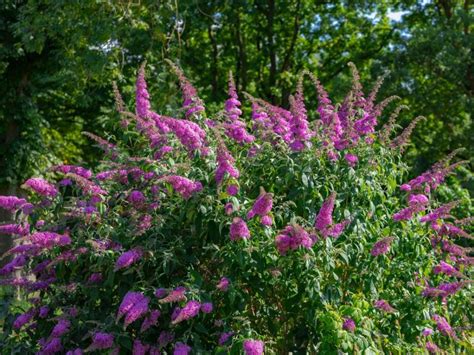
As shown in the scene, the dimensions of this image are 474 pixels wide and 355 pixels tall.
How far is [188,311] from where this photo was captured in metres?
3.92

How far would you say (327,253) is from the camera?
4.27 metres

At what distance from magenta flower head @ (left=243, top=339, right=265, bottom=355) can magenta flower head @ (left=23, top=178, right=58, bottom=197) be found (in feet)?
5.78

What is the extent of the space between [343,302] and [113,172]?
5.73ft

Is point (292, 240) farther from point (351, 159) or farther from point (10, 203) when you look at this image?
point (10, 203)

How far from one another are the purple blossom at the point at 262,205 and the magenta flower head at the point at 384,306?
1.00m

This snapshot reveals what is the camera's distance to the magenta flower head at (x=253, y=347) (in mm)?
3941

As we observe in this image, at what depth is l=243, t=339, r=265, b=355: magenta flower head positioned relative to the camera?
12.9 ft

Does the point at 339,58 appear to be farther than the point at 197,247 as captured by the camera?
Yes

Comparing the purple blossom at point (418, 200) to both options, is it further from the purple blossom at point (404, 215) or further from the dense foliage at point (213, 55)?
the dense foliage at point (213, 55)

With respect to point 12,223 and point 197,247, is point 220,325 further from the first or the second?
point 12,223

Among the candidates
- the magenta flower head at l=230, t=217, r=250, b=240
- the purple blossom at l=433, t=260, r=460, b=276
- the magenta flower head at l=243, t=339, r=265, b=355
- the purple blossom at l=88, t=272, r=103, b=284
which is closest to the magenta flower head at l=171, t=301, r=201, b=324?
the magenta flower head at l=243, t=339, r=265, b=355

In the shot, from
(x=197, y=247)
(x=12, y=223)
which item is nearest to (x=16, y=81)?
(x=12, y=223)

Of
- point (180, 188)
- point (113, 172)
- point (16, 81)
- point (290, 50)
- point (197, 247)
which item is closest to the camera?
point (180, 188)

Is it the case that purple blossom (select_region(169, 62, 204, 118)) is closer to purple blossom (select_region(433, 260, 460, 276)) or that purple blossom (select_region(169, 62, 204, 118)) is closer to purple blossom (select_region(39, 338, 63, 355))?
purple blossom (select_region(39, 338, 63, 355))
